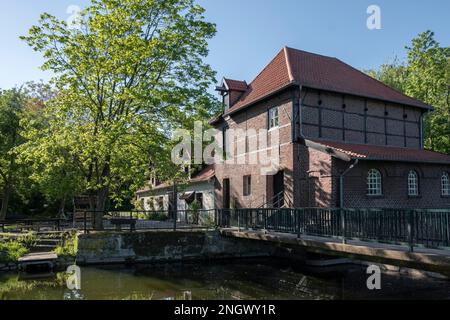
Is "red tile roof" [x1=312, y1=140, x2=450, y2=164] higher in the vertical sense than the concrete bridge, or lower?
higher

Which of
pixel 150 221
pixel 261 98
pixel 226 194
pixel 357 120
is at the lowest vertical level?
pixel 150 221

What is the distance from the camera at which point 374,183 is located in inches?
660

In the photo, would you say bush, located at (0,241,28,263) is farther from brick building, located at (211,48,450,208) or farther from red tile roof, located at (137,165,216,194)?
brick building, located at (211,48,450,208)

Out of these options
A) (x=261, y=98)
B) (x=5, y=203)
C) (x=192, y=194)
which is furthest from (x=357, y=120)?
(x=5, y=203)

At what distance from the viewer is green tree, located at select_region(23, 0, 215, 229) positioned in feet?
51.8

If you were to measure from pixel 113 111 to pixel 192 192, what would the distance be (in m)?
10.2

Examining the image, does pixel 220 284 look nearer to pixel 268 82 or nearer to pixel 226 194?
pixel 226 194

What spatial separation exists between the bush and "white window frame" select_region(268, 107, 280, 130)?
11.5 metres

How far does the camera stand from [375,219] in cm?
1021

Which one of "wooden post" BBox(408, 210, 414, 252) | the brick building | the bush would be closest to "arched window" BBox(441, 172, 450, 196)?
the brick building

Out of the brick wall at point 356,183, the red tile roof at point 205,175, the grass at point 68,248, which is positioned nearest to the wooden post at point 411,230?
the brick wall at point 356,183

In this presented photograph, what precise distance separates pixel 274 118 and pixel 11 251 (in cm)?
1205
